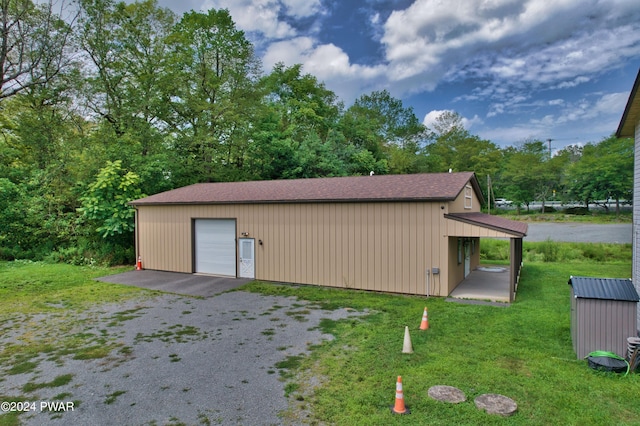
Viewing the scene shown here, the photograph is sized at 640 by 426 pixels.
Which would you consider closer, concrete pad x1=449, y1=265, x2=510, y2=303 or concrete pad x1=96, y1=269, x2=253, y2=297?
concrete pad x1=449, y1=265, x2=510, y2=303

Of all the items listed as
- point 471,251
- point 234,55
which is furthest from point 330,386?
point 234,55

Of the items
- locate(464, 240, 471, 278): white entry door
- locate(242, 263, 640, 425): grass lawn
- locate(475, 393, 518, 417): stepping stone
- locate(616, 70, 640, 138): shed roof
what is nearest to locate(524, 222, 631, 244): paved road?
locate(464, 240, 471, 278): white entry door

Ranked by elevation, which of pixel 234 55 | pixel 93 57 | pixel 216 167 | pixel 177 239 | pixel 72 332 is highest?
pixel 234 55

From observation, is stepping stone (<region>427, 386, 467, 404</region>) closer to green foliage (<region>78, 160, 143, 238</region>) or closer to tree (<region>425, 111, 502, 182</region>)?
green foliage (<region>78, 160, 143, 238</region>)

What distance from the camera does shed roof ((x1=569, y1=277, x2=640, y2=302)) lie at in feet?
17.4

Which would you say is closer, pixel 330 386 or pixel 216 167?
pixel 330 386

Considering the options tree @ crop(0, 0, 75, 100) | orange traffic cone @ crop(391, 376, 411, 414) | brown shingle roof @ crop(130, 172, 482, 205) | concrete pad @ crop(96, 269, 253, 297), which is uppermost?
tree @ crop(0, 0, 75, 100)

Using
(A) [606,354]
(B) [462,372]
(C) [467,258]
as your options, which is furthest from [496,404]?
(C) [467,258]

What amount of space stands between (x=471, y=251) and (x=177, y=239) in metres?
11.9

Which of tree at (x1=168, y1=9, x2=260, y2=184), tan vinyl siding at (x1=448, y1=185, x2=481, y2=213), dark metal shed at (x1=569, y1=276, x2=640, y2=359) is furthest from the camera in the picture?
tree at (x1=168, y1=9, x2=260, y2=184)

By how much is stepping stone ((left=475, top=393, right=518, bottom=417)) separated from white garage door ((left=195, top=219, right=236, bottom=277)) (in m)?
10.3

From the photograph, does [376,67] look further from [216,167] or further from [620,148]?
Answer: [620,148]

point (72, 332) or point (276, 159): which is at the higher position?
point (276, 159)

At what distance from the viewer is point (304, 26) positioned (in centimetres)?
2167
